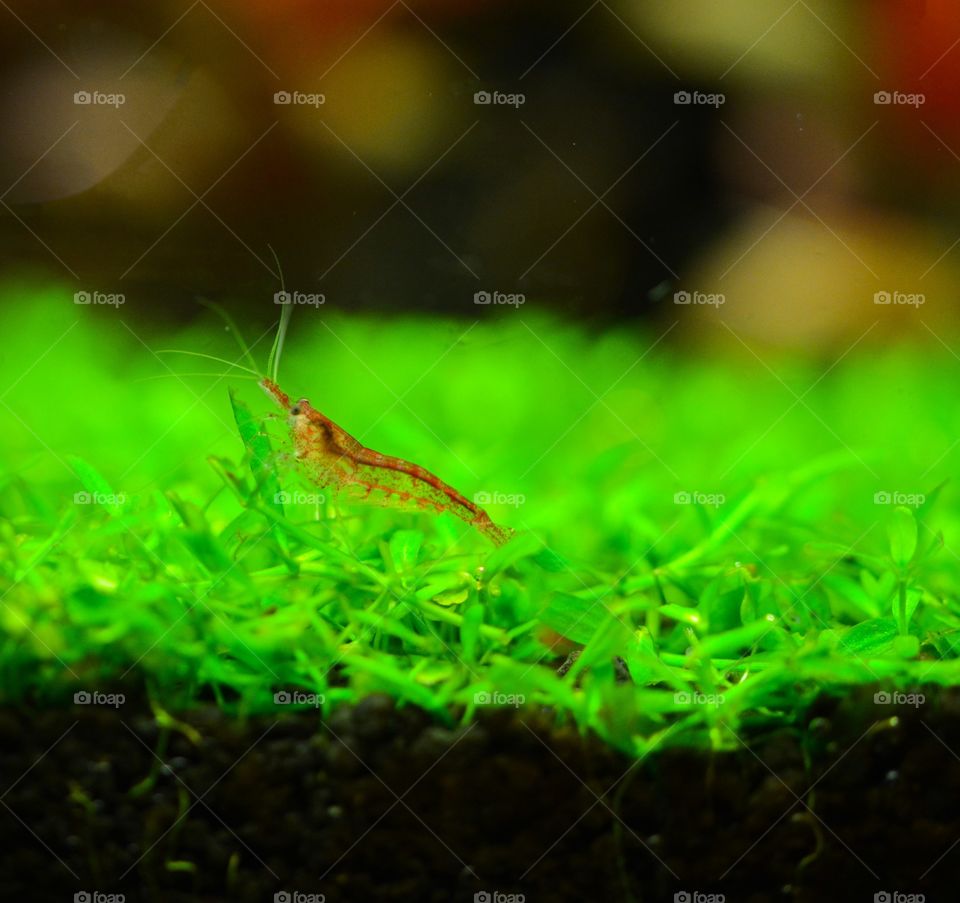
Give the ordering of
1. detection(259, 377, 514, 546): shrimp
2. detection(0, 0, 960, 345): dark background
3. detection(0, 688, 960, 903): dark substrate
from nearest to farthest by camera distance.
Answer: detection(0, 688, 960, 903): dark substrate
detection(259, 377, 514, 546): shrimp
detection(0, 0, 960, 345): dark background

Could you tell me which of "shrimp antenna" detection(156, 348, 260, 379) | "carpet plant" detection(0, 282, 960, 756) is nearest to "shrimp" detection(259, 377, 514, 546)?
"carpet plant" detection(0, 282, 960, 756)

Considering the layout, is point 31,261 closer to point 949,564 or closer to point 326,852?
point 326,852

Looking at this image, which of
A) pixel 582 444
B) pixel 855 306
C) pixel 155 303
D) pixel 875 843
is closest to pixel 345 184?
pixel 155 303

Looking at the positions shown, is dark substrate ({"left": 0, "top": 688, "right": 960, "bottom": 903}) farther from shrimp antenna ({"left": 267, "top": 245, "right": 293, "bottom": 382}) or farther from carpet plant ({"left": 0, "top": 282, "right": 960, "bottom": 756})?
shrimp antenna ({"left": 267, "top": 245, "right": 293, "bottom": 382})

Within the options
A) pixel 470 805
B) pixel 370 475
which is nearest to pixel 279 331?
pixel 370 475

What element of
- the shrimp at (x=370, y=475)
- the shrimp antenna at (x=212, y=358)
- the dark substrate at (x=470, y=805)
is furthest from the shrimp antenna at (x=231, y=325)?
the dark substrate at (x=470, y=805)
